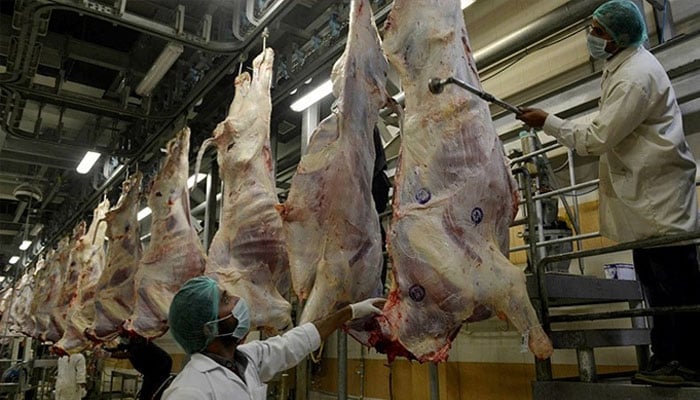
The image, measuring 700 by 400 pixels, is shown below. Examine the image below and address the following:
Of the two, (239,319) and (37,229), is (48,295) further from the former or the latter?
(239,319)

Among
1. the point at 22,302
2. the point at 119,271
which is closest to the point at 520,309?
the point at 119,271

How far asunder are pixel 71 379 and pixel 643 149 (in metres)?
9.01

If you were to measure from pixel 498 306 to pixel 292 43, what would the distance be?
3446 millimetres

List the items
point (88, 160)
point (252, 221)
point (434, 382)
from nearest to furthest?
1. point (434, 382)
2. point (252, 221)
3. point (88, 160)

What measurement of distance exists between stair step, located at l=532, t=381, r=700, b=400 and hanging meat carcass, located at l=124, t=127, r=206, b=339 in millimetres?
2589

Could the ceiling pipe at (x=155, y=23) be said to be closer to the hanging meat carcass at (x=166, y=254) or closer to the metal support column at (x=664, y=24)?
the hanging meat carcass at (x=166, y=254)

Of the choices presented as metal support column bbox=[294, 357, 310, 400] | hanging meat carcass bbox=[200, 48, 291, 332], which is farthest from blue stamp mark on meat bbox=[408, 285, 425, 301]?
metal support column bbox=[294, 357, 310, 400]

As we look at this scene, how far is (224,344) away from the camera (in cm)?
232

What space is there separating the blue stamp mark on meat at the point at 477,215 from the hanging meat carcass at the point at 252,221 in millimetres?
1448

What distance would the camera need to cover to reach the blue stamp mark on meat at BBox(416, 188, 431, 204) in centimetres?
222

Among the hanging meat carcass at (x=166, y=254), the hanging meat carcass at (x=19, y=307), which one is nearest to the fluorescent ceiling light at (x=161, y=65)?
the hanging meat carcass at (x=166, y=254)

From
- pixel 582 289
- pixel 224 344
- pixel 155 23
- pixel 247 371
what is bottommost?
pixel 247 371

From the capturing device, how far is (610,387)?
6.98ft

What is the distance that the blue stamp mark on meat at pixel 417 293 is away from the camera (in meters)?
2.11
